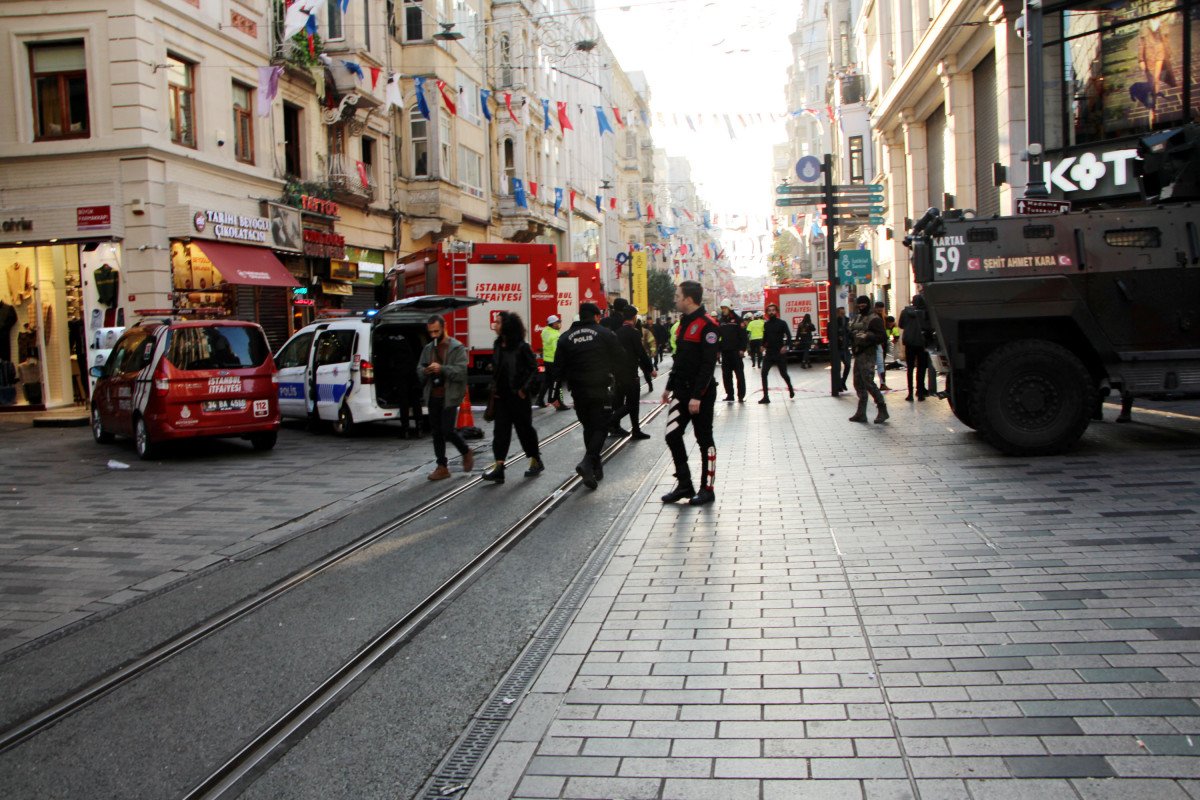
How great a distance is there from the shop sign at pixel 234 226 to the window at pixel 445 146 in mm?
9630

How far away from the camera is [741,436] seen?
1386 centimetres

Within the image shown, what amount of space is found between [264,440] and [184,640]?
Result: 355 inches

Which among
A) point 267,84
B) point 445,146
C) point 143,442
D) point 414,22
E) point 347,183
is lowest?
point 143,442

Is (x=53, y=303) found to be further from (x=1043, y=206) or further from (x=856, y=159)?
(x=856, y=159)

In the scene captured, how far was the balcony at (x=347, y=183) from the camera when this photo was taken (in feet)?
87.2

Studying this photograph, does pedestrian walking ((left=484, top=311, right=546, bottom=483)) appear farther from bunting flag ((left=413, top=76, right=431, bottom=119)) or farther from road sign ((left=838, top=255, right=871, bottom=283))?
bunting flag ((left=413, top=76, right=431, bottom=119))

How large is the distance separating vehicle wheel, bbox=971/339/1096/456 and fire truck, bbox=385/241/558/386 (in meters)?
12.3

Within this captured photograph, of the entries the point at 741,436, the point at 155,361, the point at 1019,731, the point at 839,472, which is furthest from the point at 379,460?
the point at 1019,731

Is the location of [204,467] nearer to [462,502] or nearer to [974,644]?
[462,502]

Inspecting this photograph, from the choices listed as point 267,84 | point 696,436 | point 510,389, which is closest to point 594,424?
point 510,389

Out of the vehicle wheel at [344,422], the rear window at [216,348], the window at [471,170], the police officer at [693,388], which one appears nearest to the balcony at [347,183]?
the window at [471,170]

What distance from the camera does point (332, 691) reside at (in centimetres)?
460

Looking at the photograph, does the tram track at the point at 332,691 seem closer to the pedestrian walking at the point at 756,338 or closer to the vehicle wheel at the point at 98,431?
the vehicle wheel at the point at 98,431

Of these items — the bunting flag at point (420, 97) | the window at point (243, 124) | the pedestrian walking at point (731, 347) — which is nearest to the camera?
the pedestrian walking at point (731, 347)
